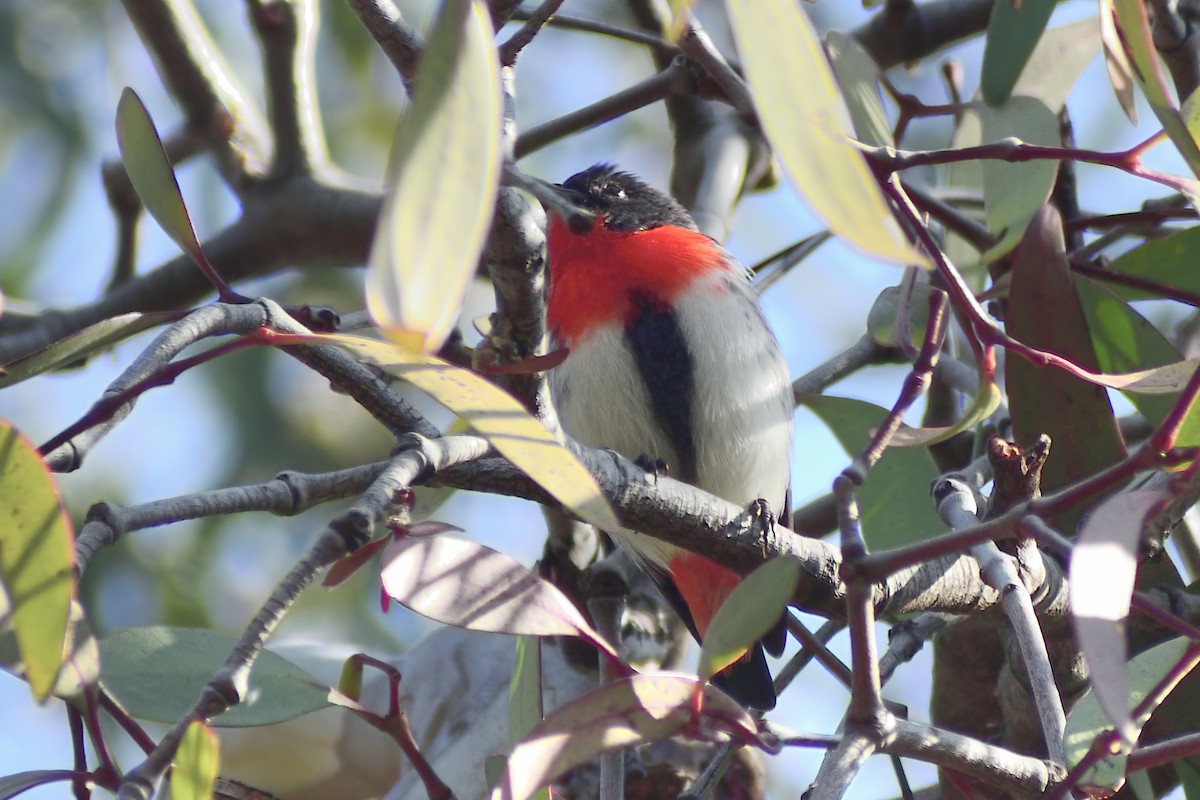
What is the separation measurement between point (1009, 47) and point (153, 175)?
1.43 meters

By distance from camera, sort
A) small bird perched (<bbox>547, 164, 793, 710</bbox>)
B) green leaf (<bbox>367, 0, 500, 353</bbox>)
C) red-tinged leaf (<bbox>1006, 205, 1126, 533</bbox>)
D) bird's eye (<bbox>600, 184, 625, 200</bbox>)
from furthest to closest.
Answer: bird's eye (<bbox>600, 184, 625, 200</bbox>), small bird perched (<bbox>547, 164, 793, 710</bbox>), red-tinged leaf (<bbox>1006, 205, 1126, 533</bbox>), green leaf (<bbox>367, 0, 500, 353</bbox>)

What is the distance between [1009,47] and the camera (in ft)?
6.73

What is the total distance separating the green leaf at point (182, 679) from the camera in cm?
142

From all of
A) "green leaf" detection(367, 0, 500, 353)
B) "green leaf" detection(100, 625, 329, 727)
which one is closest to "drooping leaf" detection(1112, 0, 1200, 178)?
"green leaf" detection(367, 0, 500, 353)

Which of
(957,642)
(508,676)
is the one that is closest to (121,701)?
(508,676)

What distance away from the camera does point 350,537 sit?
100 cm

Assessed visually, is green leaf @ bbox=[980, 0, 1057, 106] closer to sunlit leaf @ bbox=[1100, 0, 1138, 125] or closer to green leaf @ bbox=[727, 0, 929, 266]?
sunlit leaf @ bbox=[1100, 0, 1138, 125]

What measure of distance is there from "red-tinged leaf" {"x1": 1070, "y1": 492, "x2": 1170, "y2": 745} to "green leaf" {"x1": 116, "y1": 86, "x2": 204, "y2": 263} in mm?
926

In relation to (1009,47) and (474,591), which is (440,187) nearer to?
(474,591)

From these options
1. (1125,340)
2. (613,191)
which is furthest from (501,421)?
(613,191)

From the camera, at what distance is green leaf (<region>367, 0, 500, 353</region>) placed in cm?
69

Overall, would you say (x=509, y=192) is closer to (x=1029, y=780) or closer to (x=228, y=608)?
(x=1029, y=780)

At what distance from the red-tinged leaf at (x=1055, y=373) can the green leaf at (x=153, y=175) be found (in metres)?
1.30

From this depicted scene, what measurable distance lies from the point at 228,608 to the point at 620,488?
3.00 metres
